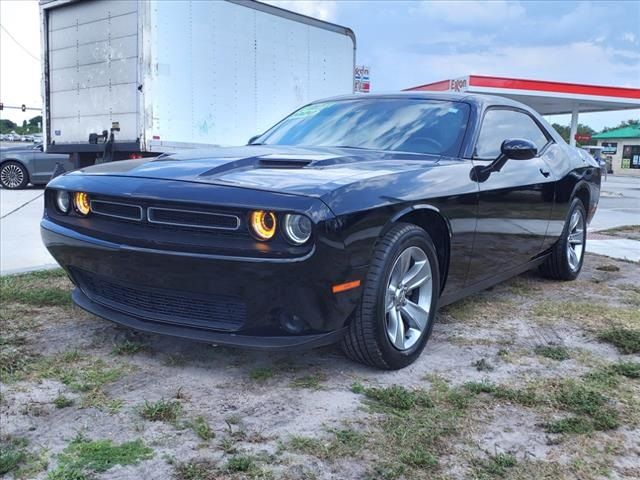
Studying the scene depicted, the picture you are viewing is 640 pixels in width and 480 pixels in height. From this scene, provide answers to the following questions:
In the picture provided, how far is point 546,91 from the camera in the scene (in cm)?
2303

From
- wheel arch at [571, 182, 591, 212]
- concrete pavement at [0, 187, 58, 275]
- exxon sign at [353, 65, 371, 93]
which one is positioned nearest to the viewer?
wheel arch at [571, 182, 591, 212]

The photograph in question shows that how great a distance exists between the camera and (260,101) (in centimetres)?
980

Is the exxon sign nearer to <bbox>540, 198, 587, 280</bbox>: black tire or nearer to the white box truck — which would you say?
the white box truck

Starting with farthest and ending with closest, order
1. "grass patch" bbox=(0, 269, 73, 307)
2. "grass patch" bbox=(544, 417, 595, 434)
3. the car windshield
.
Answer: "grass patch" bbox=(0, 269, 73, 307) < the car windshield < "grass patch" bbox=(544, 417, 595, 434)

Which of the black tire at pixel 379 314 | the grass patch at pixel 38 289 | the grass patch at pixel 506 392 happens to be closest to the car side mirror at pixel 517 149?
the black tire at pixel 379 314

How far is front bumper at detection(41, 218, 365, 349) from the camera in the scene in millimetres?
2475

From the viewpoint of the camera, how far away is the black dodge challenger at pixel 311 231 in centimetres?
250

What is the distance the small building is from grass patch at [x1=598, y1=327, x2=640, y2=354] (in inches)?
1745

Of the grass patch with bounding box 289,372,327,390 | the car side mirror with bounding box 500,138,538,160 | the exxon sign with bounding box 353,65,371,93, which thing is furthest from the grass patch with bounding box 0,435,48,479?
the exxon sign with bounding box 353,65,371,93

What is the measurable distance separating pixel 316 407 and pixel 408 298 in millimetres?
823

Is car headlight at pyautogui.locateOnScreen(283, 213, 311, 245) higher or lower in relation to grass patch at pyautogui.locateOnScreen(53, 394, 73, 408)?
higher

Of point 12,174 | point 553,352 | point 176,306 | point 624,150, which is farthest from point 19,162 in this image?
point 624,150

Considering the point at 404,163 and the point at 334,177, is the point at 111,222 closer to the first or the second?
Answer: the point at 334,177

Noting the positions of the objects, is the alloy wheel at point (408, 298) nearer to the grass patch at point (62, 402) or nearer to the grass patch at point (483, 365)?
the grass patch at point (483, 365)
